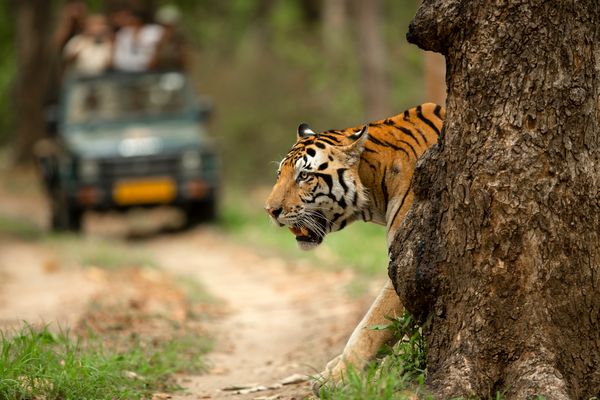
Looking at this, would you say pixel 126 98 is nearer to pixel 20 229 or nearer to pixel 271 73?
pixel 20 229

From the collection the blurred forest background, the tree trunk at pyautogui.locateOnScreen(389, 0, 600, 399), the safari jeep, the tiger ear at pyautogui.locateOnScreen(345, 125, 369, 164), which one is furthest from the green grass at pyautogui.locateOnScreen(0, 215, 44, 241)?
the tree trunk at pyautogui.locateOnScreen(389, 0, 600, 399)

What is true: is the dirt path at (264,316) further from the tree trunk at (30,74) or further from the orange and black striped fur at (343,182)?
the tree trunk at (30,74)

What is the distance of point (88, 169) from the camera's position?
625 inches

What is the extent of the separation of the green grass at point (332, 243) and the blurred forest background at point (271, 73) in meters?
3.87

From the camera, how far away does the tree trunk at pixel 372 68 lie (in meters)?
18.8

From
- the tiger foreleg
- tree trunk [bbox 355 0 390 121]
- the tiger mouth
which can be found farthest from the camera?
tree trunk [bbox 355 0 390 121]

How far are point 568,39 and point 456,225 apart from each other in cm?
106

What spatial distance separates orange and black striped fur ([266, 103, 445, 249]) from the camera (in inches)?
229

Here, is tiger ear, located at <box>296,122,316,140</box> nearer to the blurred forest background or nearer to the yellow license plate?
the yellow license plate

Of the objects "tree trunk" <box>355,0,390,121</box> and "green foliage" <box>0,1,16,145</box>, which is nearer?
"tree trunk" <box>355,0,390,121</box>

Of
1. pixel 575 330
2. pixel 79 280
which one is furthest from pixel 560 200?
pixel 79 280

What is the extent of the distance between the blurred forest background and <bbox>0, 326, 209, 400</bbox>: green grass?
13.2 m

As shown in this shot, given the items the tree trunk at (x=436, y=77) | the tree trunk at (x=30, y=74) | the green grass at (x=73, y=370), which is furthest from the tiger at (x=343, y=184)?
the tree trunk at (x=30, y=74)

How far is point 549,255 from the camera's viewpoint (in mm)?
4969
